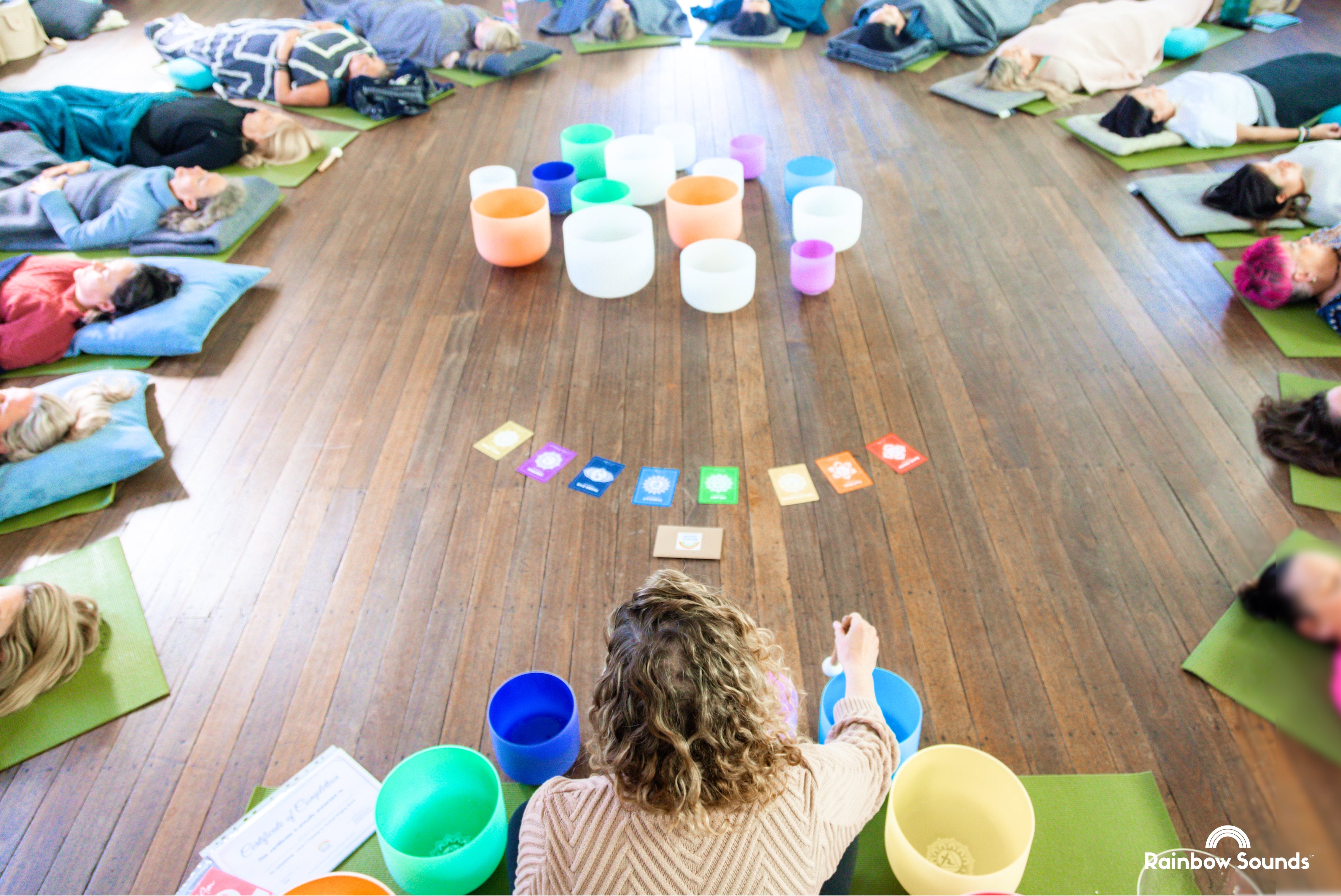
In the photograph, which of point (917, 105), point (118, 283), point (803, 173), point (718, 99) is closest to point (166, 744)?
point (118, 283)

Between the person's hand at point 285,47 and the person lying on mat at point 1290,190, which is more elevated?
the person lying on mat at point 1290,190

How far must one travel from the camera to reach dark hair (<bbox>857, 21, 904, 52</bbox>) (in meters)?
5.02

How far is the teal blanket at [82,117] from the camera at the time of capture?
404cm

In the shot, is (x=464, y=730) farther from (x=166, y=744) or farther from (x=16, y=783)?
(x=16, y=783)

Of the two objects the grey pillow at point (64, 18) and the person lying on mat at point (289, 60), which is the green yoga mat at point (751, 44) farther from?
the grey pillow at point (64, 18)

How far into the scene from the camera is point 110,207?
142 inches

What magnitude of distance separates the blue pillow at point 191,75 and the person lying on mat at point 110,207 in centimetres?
167

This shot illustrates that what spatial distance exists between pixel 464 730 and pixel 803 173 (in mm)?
2669

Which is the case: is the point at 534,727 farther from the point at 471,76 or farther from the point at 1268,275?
the point at 471,76

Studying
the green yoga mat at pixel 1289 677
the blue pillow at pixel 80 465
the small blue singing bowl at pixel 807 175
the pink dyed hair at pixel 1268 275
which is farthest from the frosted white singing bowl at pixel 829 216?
the green yoga mat at pixel 1289 677

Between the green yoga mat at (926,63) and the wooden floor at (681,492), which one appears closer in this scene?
the wooden floor at (681,492)

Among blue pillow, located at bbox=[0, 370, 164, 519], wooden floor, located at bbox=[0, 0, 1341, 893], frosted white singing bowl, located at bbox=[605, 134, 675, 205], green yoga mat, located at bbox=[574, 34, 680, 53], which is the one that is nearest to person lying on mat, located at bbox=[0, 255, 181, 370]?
wooden floor, located at bbox=[0, 0, 1341, 893]

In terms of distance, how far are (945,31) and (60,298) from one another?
15.7 ft

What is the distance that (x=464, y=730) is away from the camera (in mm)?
1864
